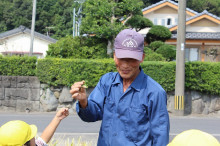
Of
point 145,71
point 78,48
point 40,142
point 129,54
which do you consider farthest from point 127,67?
point 78,48

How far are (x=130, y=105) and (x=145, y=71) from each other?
33.1ft

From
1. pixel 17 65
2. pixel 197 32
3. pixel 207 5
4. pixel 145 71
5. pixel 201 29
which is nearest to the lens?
pixel 145 71

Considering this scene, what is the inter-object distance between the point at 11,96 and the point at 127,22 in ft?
20.3

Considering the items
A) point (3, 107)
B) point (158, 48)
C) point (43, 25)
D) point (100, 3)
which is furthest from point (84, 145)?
point (43, 25)

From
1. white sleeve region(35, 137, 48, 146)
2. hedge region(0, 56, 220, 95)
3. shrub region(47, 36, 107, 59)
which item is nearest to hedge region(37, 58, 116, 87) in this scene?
hedge region(0, 56, 220, 95)

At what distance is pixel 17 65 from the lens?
1313cm

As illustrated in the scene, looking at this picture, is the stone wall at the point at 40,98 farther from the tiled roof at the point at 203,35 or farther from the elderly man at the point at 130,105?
the elderly man at the point at 130,105

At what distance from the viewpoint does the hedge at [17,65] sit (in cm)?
1307

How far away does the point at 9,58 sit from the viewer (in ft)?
43.0

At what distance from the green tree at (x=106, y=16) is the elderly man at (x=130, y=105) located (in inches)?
442

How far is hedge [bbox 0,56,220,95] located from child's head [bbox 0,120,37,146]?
962cm

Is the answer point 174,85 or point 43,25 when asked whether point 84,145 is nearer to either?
point 174,85

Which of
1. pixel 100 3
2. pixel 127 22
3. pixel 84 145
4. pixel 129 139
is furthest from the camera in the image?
pixel 127 22

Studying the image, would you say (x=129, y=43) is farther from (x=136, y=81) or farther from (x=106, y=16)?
(x=106, y=16)
